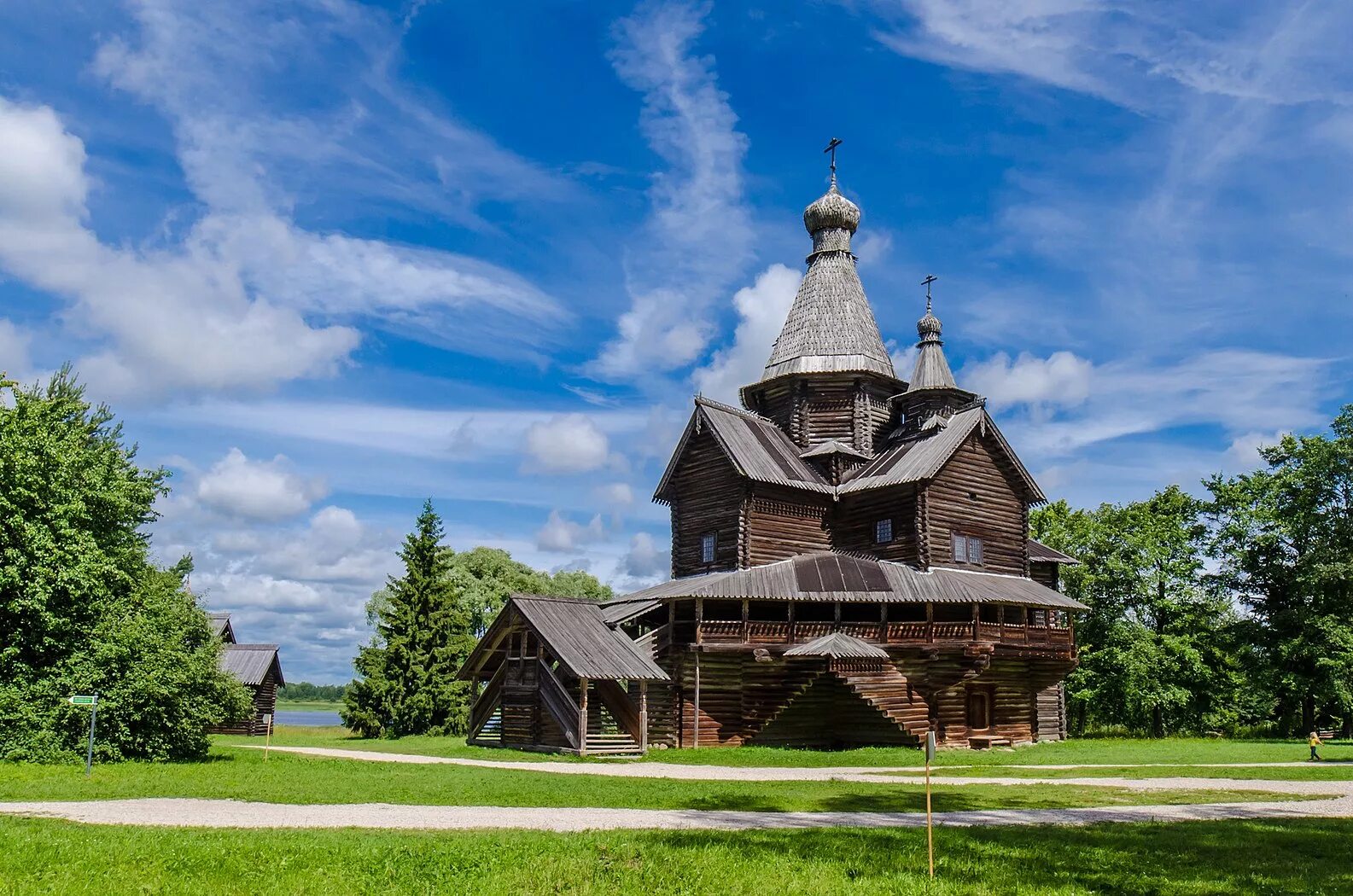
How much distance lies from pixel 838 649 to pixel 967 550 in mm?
9157

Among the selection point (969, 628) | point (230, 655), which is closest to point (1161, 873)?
point (969, 628)

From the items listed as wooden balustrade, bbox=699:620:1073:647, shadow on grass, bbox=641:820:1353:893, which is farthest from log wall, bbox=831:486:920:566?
shadow on grass, bbox=641:820:1353:893

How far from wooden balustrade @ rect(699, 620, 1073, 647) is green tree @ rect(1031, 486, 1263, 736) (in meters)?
16.3

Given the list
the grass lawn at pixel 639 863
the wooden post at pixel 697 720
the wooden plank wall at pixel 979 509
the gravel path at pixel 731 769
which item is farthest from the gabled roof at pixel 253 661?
the grass lawn at pixel 639 863

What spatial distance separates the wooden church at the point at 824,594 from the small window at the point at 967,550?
94mm

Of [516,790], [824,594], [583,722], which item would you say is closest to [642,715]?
[583,722]

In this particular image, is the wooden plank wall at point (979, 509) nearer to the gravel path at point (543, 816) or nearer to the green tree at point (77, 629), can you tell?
the gravel path at point (543, 816)

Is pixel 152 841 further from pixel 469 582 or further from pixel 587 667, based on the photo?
pixel 469 582

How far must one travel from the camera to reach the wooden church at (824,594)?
31594 mm

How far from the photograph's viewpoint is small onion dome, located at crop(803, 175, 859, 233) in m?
45.2

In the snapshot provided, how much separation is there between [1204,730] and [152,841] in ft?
165

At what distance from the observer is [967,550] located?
37.8m

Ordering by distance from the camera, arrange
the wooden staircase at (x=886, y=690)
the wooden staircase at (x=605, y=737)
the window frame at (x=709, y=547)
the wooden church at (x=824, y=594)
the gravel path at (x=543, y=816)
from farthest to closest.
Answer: the window frame at (x=709, y=547) → the wooden church at (x=824, y=594) → the wooden staircase at (x=886, y=690) → the wooden staircase at (x=605, y=737) → the gravel path at (x=543, y=816)

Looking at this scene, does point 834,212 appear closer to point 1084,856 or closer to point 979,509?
point 979,509
